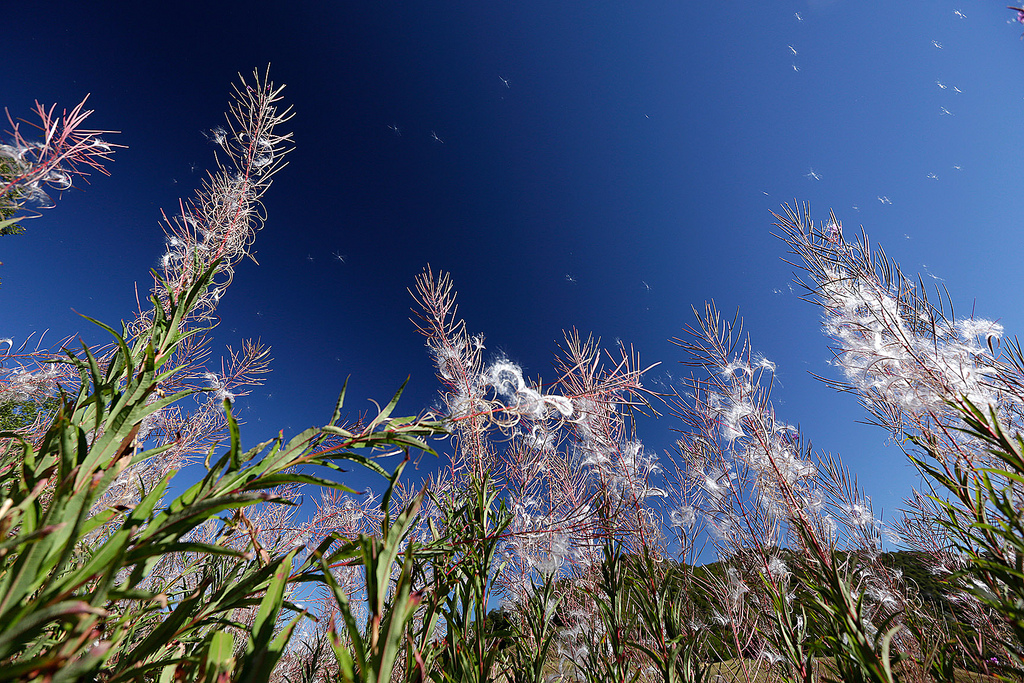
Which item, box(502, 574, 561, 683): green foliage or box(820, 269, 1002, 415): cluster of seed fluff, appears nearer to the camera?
box(502, 574, 561, 683): green foliage

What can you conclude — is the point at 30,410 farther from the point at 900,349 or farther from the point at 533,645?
the point at 900,349

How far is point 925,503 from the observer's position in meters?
2.66

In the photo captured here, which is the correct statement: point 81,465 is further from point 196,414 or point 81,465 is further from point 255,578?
point 196,414

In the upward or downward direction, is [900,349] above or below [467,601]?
above

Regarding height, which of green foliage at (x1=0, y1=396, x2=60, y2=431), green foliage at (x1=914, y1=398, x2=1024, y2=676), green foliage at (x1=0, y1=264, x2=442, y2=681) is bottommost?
green foliage at (x1=0, y1=264, x2=442, y2=681)

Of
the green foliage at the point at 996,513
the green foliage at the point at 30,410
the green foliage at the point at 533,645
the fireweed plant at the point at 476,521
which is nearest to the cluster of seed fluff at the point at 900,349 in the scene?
the fireweed plant at the point at 476,521

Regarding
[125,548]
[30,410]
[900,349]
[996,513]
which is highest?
[30,410]

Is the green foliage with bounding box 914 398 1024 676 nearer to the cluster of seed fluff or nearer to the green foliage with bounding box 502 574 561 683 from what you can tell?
the cluster of seed fluff

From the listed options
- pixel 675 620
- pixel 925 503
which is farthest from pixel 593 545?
pixel 925 503

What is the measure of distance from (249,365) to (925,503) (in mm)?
5260

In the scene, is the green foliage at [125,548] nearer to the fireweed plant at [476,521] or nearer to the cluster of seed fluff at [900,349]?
the fireweed plant at [476,521]

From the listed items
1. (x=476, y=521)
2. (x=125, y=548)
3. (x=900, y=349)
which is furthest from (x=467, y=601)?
(x=900, y=349)

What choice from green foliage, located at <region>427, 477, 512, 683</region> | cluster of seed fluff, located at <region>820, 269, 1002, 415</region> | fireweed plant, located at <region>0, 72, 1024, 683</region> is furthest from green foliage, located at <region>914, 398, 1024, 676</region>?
green foliage, located at <region>427, 477, 512, 683</region>

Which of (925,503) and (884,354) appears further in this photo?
(925,503)
